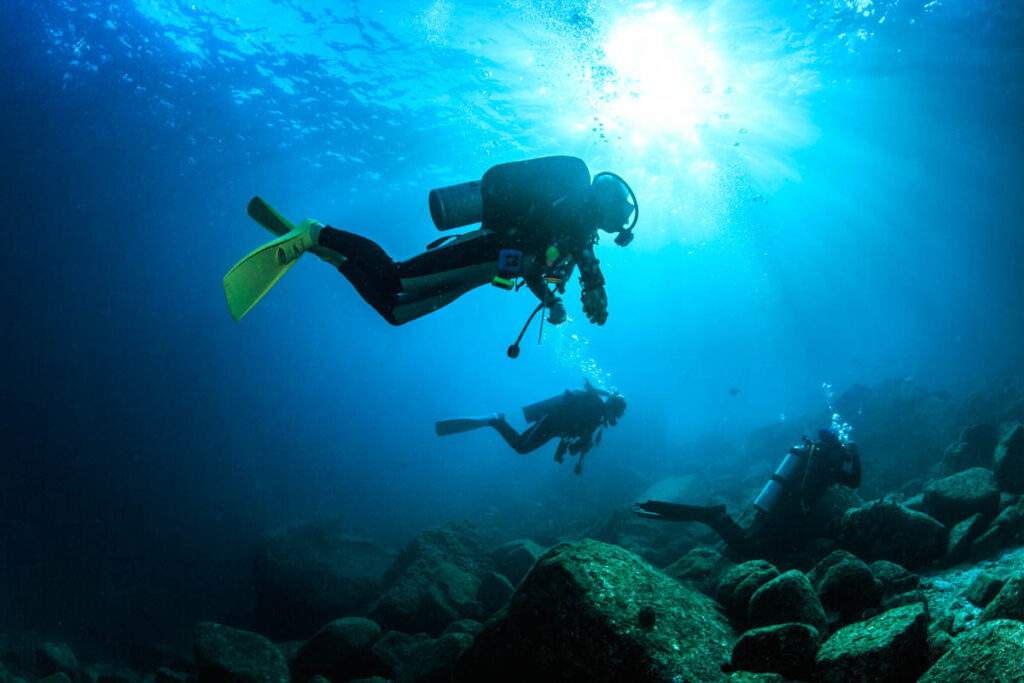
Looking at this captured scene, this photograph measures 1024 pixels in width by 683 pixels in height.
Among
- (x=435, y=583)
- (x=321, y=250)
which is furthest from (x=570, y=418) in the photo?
(x=321, y=250)

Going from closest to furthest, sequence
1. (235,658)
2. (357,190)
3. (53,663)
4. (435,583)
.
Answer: (235,658) < (435,583) < (53,663) < (357,190)

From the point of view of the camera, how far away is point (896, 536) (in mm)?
5809

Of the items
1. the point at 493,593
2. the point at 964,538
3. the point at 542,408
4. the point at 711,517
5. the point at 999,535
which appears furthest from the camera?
the point at 542,408

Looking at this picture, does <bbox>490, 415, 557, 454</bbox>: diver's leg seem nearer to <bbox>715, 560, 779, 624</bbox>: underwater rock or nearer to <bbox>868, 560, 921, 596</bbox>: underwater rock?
<bbox>715, 560, 779, 624</bbox>: underwater rock

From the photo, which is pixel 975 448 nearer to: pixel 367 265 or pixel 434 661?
pixel 434 661

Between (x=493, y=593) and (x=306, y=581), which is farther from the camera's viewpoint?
(x=306, y=581)

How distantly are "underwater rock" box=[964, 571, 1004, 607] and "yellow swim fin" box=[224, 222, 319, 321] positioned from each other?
19.8 feet

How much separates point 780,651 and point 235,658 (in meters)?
6.28

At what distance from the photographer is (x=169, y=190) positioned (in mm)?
33938

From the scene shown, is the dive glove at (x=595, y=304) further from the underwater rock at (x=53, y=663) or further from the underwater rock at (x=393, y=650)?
the underwater rock at (x=53, y=663)

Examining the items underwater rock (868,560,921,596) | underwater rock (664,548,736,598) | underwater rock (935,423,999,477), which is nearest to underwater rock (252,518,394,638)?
underwater rock (664,548,736,598)

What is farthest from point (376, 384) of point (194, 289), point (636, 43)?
point (636, 43)

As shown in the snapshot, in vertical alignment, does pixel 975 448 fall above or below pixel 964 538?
above

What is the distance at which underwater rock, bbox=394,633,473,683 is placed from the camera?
469 centimetres
